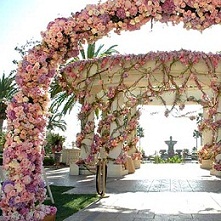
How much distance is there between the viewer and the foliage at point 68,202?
21.1 feet

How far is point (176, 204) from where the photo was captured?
7.17 meters

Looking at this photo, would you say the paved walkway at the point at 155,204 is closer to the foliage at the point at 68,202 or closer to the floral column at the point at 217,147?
the foliage at the point at 68,202

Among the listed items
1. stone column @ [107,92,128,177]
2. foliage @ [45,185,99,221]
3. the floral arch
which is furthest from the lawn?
stone column @ [107,92,128,177]

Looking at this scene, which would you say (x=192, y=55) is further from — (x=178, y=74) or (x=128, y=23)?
(x=128, y=23)

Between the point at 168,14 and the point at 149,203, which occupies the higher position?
the point at 168,14

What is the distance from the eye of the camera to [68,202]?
25.1 feet

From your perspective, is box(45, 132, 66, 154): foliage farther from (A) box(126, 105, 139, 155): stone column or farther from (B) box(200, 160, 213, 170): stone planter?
(B) box(200, 160, 213, 170): stone planter

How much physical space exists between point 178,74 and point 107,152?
3.65 meters

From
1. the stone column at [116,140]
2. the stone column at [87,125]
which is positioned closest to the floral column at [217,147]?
the stone column at [116,140]

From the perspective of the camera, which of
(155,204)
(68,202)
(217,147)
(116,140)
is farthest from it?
(217,147)

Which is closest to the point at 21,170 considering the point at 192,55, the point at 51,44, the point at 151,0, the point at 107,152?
the point at 51,44

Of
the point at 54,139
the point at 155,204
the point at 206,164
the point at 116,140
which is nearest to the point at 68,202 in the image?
the point at 155,204

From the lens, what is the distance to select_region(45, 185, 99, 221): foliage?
6445 mm

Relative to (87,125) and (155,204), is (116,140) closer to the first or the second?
(87,125)
